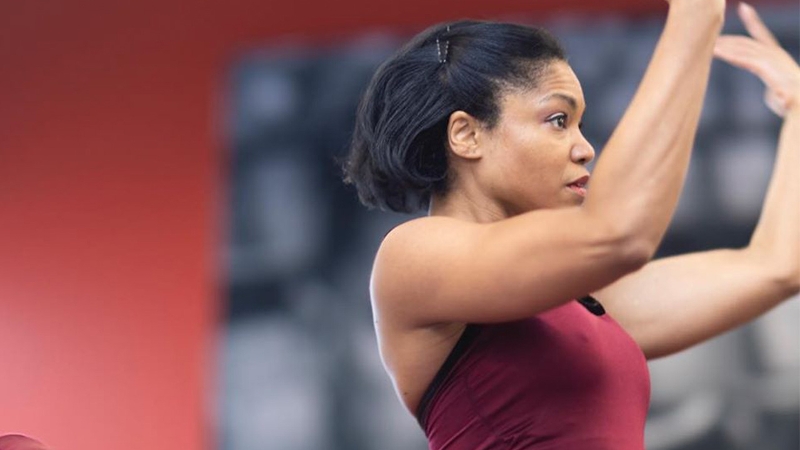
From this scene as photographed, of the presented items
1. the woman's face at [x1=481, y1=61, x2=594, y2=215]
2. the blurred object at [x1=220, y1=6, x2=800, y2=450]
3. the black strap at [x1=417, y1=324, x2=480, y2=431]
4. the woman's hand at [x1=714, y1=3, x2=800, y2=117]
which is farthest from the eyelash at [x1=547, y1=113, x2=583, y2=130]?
the blurred object at [x1=220, y1=6, x2=800, y2=450]

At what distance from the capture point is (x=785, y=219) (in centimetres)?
164

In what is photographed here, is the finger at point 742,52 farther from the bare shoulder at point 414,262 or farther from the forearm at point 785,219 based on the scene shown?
the bare shoulder at point 414,262

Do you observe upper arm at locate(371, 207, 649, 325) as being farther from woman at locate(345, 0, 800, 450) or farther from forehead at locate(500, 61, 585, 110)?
forehead at locate(500, 61, 585, 110)

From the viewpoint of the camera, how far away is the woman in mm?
1250

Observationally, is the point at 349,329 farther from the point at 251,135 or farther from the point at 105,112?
the point at 105,112

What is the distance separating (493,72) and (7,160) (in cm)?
244

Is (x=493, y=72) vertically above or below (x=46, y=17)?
above

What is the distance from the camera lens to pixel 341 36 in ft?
11.1

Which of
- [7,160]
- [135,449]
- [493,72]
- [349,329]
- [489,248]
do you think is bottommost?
[135,449]

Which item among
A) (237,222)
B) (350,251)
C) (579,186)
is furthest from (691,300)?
(237,222)

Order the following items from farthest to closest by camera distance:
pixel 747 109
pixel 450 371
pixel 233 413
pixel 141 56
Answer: pixel 141 56, pixel 233 413, pixel 747 109, pixel 450 371

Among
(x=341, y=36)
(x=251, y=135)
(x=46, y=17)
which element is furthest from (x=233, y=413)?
(x=46, y=17)

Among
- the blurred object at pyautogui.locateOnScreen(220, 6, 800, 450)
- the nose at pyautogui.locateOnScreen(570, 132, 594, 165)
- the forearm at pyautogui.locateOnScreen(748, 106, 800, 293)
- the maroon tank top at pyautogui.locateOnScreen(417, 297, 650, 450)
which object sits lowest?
the blurred object at pyautogui.locateOnScreen(220, 6, 800, 450)

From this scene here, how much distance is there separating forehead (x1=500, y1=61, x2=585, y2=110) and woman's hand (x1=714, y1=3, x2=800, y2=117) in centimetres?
32
